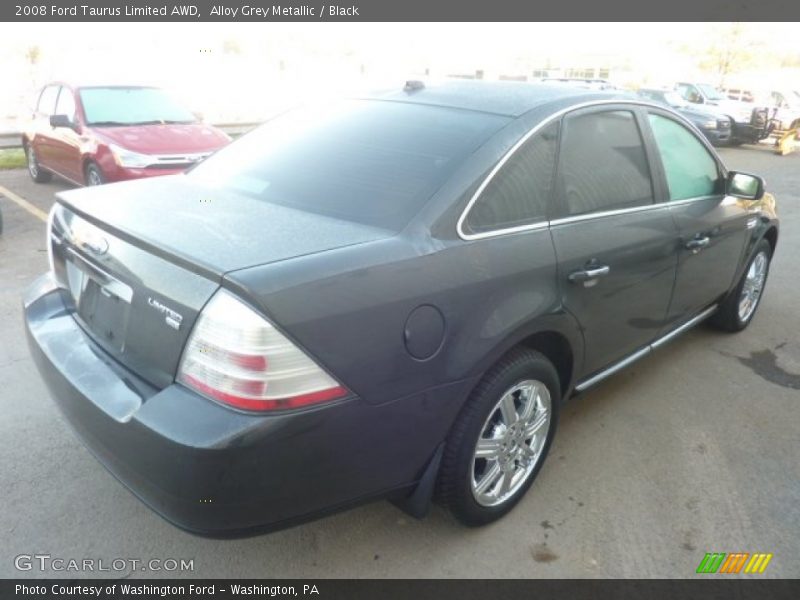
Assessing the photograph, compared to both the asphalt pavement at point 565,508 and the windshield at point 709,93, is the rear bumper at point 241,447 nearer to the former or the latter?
the asphalt pavement at point 565,508

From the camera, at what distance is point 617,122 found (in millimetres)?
3090

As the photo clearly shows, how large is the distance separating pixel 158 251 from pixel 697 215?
2.85 meters

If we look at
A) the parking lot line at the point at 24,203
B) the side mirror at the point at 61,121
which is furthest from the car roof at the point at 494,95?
the side mirror at the point at 61,121

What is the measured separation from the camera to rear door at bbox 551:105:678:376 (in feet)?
8.71

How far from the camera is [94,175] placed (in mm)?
7527

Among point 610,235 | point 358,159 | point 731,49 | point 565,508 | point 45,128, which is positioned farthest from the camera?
point 731,49

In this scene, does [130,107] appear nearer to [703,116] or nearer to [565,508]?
[565,508]

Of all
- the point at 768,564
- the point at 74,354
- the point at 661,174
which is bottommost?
the point at 768,564

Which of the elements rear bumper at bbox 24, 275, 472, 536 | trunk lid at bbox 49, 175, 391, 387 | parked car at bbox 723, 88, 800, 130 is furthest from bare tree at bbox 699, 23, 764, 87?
rear bumper at bbox 24, 275, 472, 536

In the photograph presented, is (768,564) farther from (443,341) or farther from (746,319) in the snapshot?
(746,319)

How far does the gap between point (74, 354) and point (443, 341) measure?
4.39 ft

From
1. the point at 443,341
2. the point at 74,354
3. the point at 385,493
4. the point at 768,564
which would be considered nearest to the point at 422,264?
the point at 443,341

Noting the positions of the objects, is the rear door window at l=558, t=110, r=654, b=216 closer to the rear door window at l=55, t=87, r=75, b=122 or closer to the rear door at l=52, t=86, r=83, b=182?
the rear door at l=52, t=86, r=83, b=182

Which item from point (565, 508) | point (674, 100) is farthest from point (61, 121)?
point (674, 100)
